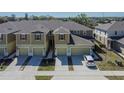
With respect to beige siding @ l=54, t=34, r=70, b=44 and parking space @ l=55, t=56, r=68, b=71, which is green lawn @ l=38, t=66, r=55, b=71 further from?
beige siding @ l=54, t=34, r=70, b=44

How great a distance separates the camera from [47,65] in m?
24.0

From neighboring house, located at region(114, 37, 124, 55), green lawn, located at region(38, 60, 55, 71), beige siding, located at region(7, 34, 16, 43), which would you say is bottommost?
green lawn, located at region(38, 60, 55, 71)

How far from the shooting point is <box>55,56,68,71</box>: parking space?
22.9 meters

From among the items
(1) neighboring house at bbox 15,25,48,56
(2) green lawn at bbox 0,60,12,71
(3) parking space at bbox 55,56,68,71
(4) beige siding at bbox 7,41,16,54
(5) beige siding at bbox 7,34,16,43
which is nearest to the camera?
(2) green lawn at bbox 0,60,12,71

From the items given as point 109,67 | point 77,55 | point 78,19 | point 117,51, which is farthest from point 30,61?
point 78,19

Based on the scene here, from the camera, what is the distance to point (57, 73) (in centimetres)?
2098

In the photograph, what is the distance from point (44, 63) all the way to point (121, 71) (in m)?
8.13

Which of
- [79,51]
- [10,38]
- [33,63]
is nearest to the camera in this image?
[33,63]

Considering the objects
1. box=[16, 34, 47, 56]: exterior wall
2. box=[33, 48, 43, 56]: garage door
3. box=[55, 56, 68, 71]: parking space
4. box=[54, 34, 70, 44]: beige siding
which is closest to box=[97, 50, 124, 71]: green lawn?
box=[55, 56, 68, 71]: parking space

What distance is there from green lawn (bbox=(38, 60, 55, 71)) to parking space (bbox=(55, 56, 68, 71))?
1.39ft

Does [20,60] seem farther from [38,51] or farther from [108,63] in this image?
[108,63]

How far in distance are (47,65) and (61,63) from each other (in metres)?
1.73

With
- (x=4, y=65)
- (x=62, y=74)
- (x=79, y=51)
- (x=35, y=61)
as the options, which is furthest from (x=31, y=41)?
(x=62, y=74)

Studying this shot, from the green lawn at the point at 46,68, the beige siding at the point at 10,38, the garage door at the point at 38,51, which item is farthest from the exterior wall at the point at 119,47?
the beige siding at the point at 10,38
